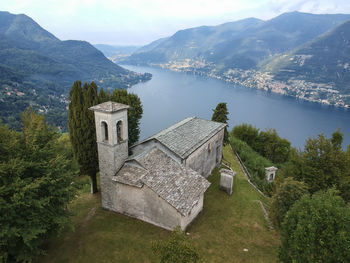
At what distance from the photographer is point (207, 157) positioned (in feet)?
87.8

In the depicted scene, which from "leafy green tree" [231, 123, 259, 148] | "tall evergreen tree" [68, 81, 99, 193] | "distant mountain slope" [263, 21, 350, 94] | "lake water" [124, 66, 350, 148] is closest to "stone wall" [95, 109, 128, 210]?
"tall evergreen tree" [68, 81, 99, 193]

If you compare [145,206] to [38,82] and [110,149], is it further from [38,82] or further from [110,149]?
[38,82]

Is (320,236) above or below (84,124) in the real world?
below

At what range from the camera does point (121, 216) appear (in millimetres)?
19234

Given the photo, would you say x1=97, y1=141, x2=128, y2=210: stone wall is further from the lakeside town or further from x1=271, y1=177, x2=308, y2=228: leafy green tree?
the lakeside town

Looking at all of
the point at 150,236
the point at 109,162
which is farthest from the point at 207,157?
the point at 109,162

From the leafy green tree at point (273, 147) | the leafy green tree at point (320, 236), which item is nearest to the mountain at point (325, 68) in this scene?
the leafy green tree at point (273, 147)

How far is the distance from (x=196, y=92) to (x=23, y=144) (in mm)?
138070

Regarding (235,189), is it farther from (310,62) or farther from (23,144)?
(310,62)

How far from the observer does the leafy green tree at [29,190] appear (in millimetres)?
11234

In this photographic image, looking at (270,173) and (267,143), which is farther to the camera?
(267,143)

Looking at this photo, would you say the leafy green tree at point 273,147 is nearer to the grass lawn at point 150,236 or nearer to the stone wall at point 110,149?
the grass lawn at point 150,236

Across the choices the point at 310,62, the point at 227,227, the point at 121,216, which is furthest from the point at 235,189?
the point at 310,62

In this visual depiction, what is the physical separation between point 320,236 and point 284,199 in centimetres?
705
